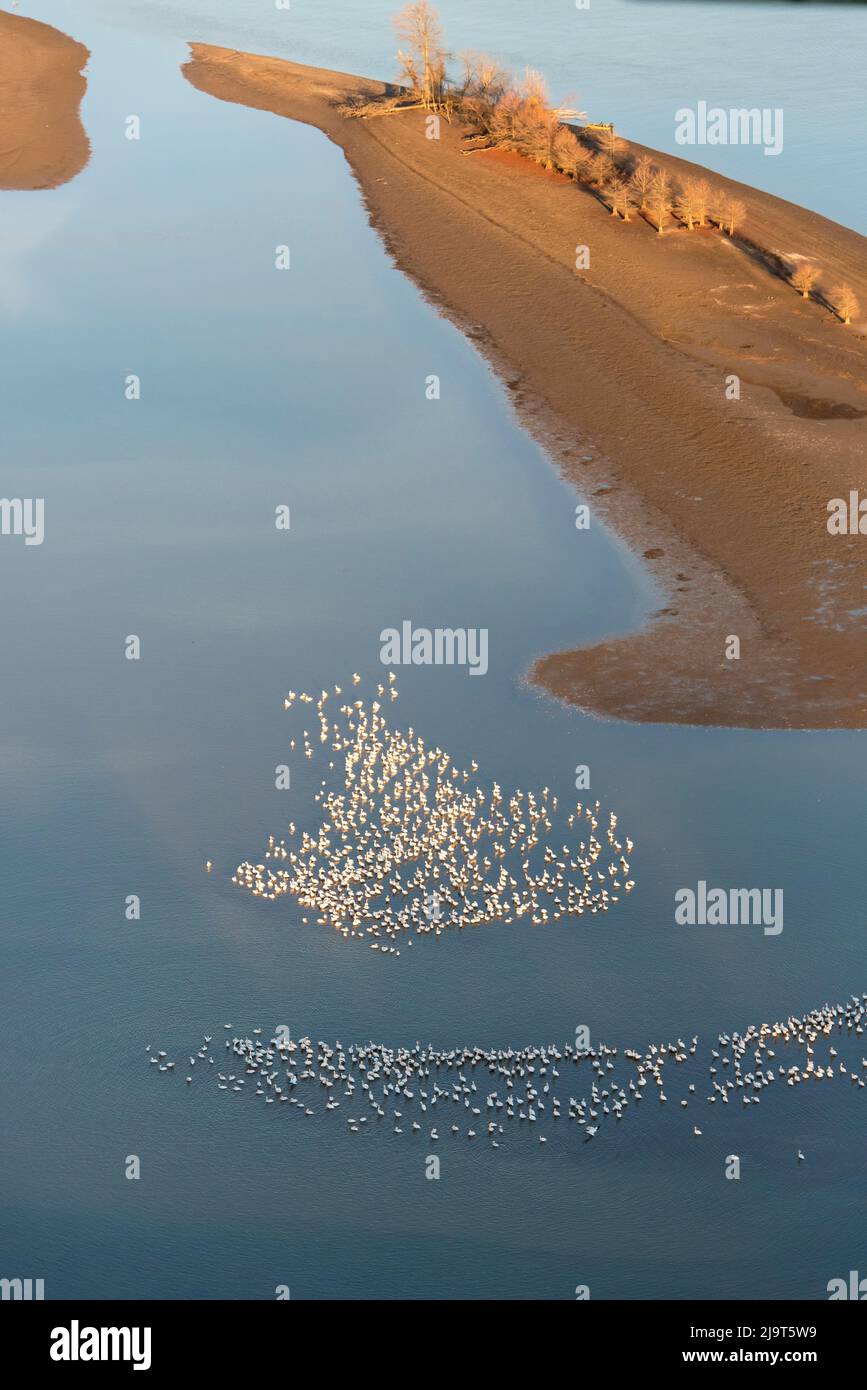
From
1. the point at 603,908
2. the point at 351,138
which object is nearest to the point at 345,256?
the point at 351,138

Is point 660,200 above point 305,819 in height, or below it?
above

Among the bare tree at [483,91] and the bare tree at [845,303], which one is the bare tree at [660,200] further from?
the bare tree at [483,91]

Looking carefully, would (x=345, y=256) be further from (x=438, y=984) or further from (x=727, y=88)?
(x=438, y=984)

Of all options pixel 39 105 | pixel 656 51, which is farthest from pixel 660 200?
pixel 39 105

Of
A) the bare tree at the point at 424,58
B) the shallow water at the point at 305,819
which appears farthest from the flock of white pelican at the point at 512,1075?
the bare tree at the point at 424,58

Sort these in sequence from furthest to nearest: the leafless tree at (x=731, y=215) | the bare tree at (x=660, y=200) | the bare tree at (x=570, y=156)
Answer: the bare tree at (x=570, y=156) → the bare tree at (x=660, y=200) → the leafless tree at (x=731, y=215)

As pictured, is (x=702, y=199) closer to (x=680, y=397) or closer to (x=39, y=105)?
(x=680, y=397)
